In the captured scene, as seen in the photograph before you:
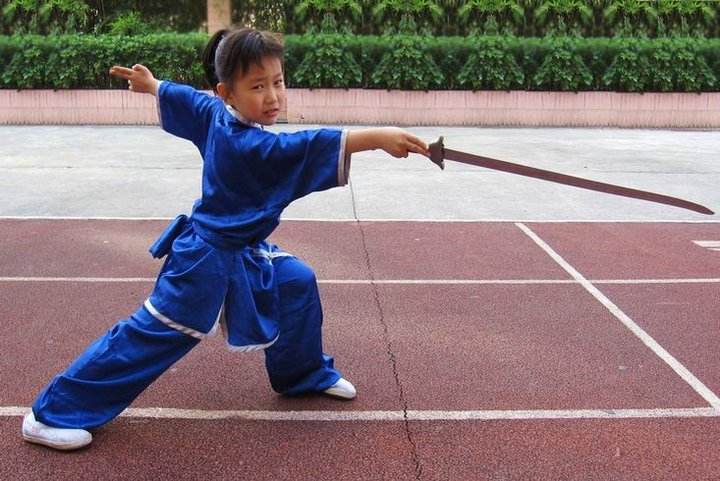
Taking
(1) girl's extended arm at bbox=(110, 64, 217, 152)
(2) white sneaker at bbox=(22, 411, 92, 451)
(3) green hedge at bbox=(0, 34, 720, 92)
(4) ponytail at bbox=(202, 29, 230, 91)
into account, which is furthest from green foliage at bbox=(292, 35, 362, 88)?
(2) white sneaker at bbox=(22, 411, 92, 451)

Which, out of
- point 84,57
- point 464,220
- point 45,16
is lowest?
point 464,220

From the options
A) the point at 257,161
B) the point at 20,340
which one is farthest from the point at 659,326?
the point at 20,340

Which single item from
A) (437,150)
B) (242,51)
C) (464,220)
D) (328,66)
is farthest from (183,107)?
(328,66)

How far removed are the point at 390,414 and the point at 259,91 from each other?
1.58m

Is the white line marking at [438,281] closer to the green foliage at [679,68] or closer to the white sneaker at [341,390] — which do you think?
the white sneaker at [341,390]

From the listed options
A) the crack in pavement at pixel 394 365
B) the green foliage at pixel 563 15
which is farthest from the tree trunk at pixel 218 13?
the crack in pavement at pixel 394 365

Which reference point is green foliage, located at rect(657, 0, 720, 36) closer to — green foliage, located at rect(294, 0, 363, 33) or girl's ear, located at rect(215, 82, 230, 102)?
green foliage, located at rect(294, 0, 363, 33)

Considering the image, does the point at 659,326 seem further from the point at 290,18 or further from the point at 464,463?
the point at 290,18

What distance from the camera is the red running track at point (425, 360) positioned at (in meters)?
3.16

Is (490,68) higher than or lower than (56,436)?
higher

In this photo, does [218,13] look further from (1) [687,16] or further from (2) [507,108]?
(1) [687,16]

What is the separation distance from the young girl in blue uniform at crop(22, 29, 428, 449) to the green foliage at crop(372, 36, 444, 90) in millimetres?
12386

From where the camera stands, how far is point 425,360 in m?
4.23

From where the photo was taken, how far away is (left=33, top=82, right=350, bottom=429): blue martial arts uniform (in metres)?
2.93
